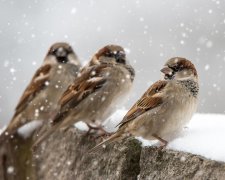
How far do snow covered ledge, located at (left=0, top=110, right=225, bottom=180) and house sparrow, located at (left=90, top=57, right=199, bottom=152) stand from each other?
91 millimetres

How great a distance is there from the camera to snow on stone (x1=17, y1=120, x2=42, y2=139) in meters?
5.94

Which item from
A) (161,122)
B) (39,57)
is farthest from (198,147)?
(39,57)

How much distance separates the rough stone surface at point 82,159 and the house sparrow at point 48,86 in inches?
16.8

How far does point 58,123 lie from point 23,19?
366 inches

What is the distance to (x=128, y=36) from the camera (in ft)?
44.9

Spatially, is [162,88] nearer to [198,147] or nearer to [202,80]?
[198,147]

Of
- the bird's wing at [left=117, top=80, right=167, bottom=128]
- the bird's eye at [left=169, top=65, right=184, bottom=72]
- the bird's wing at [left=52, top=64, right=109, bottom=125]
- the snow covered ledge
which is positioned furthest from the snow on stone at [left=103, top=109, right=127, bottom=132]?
the bird's eye at [left=169, top=65, right=184, bottom=72]

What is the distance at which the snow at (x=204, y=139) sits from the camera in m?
4.11

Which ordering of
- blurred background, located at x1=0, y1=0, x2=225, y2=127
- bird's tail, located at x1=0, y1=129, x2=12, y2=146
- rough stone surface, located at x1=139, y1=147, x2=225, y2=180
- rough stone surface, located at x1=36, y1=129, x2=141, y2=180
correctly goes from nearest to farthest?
rough stone surface, located at x1=139, y1=147, x2=225, y2=180 → rough stone surface, located at x1=36, y1=129, x2=141, y2=180 → bird's tail, located at x1=0, y1=129, x2=12, y2=146 → blurred background, located at x1=0, y1=0, x2=225, y2=127

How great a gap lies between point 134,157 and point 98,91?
3.12 ft

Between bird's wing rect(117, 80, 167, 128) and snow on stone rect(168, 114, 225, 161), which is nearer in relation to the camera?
snow on stone rect(168, 114, 225, 161)

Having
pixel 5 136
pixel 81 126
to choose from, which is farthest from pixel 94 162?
pixel 5 136

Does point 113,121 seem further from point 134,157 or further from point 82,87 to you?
point 134,157

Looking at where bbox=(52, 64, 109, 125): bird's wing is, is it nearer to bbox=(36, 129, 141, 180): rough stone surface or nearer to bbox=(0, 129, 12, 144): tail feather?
bbox=(36, 129, 141, 180): rough stone surface
